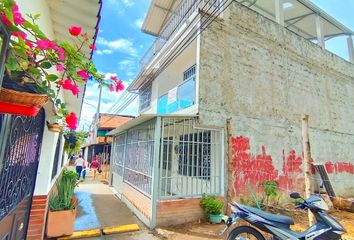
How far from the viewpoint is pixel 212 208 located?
6039 millimetres

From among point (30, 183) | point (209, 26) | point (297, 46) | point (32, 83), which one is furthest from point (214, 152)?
point (297, 46)

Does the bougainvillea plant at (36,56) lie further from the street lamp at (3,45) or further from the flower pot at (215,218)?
the flower pot at (215,218)

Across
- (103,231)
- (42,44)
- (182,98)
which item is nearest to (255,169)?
(182,98)

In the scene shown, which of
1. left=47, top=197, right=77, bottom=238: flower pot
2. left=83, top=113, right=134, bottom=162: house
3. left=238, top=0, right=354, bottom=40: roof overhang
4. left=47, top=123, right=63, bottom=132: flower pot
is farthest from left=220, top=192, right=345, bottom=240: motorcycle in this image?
left=83, top=113, right=134, bottom=162: house

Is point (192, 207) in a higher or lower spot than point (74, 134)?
lower

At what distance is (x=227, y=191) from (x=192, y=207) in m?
1.31

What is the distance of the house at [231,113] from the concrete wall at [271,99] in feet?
0.13

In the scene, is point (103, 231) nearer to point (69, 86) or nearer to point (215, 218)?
point (215, 218)

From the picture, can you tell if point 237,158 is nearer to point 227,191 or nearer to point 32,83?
point 227,191

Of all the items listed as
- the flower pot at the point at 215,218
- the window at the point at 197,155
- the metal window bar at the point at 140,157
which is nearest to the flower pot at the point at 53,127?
the metal window bar at the point at 140,157

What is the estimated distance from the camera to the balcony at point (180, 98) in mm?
7406

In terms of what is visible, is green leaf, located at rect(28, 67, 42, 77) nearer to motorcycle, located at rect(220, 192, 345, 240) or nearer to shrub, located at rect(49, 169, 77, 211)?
motorcycle, located at rect(220, 192, 345, 240)

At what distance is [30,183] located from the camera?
3426mm

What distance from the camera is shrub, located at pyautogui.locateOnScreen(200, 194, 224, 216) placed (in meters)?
6.04
